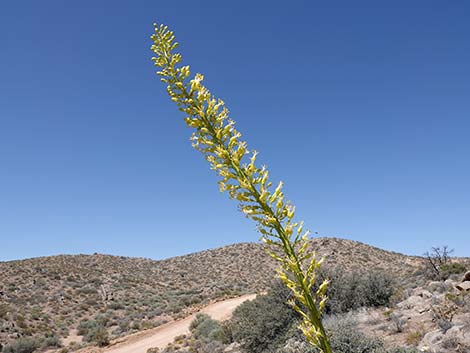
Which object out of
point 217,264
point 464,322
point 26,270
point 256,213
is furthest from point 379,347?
point 217,264

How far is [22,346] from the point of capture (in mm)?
21625

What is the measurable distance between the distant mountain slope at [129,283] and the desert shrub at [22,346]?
85.8 inches

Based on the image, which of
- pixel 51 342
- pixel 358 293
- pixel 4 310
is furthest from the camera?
pixel 4 310

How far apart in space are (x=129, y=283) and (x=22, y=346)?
1894 cm

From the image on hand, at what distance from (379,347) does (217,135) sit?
7170 mm

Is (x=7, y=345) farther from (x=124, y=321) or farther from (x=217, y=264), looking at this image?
(x=217, y=264)

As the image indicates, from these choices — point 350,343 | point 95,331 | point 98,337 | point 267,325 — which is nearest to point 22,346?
point 95,331

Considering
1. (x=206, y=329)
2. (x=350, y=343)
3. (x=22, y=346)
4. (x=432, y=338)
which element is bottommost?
(x=432, y=338)

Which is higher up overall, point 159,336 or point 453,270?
point 453,270

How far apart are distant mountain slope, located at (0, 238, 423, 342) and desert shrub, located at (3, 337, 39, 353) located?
2179 mm

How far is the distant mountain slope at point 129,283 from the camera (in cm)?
2747

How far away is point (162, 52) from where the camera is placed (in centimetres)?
321

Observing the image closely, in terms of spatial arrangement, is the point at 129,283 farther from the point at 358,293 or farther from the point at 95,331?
the point at 358,293

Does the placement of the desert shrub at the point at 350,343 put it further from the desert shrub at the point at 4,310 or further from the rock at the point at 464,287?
the desert shrub at the point at 4,310
